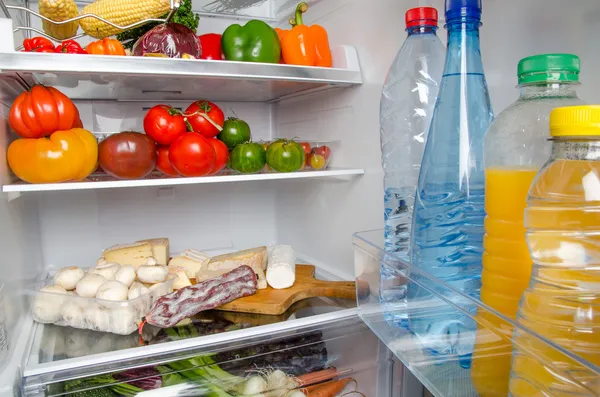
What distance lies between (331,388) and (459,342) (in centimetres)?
52

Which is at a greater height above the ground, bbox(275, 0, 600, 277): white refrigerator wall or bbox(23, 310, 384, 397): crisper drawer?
bbox(275, 0, 600, 277): white refrigerator wall

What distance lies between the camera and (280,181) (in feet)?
6.09

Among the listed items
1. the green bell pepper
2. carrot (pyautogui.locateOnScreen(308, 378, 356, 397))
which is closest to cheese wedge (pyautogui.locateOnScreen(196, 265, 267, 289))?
carrot (pyautogui.locateOnScreen(308, 378, 356, 397))

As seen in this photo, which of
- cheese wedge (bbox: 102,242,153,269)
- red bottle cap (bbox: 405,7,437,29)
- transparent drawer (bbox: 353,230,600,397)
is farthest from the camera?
cheese wedge (bbox: 102,242,153,269)

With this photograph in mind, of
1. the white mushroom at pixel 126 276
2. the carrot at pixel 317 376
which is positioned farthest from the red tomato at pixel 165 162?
the carrot at pixel 317 376

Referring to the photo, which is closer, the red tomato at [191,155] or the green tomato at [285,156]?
the red tomato at [191,155]

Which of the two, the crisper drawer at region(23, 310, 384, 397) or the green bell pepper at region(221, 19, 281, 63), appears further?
the green bell pepper at region(221, 19, 281, 63)

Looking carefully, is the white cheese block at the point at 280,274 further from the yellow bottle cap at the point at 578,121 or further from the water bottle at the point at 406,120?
the yellow bottle cap at the point at 578,121

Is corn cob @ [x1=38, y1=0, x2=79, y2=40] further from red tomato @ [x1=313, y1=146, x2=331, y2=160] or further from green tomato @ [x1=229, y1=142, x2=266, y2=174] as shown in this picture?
red tomato @ [x1=313, y1=146, x2=331, y2=160]

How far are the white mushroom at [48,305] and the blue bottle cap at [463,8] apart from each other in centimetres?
97

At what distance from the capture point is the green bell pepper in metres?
1.27

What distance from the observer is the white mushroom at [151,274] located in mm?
1196

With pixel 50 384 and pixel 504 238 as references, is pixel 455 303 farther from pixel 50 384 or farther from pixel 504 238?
pixel 50 384

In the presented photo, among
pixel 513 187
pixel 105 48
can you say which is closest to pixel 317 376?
pixel 513 187
